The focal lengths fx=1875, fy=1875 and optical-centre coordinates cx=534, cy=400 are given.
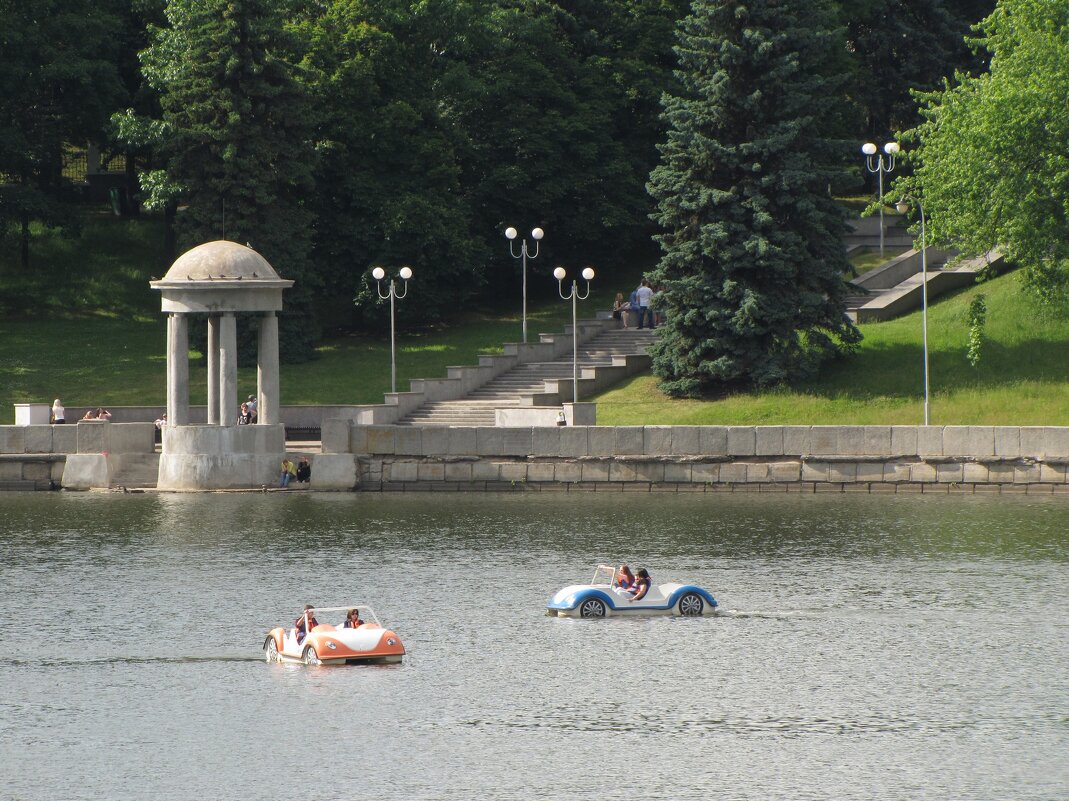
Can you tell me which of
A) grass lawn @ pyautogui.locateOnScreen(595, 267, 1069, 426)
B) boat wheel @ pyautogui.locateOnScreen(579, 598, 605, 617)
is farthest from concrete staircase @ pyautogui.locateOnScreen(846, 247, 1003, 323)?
boat wheel @ pyautogui.locateOnScreen(579, 598, 605, 617)

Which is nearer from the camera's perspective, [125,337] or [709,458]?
[709,458]

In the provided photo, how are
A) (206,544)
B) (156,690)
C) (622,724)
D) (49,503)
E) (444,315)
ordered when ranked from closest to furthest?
(622,724), (156,690), (206,544), (49,503), (444,315)

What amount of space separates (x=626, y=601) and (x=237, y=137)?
36500mm

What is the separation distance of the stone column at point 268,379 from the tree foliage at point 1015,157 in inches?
814

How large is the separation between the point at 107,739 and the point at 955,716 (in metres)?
13.1

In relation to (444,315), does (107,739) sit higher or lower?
lower

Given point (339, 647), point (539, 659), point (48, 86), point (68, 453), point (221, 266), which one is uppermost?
point (48, 86)

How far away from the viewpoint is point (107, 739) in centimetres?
2828

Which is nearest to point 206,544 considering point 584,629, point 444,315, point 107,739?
point 584,629

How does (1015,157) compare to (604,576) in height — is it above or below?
above

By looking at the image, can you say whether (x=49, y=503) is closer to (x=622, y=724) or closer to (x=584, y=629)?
(x=584, y=629)

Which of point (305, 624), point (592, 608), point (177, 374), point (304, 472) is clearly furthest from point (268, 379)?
point (305, 624)

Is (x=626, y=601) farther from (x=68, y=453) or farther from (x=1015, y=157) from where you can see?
(x=1015, y=157)

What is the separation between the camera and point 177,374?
184 ft
